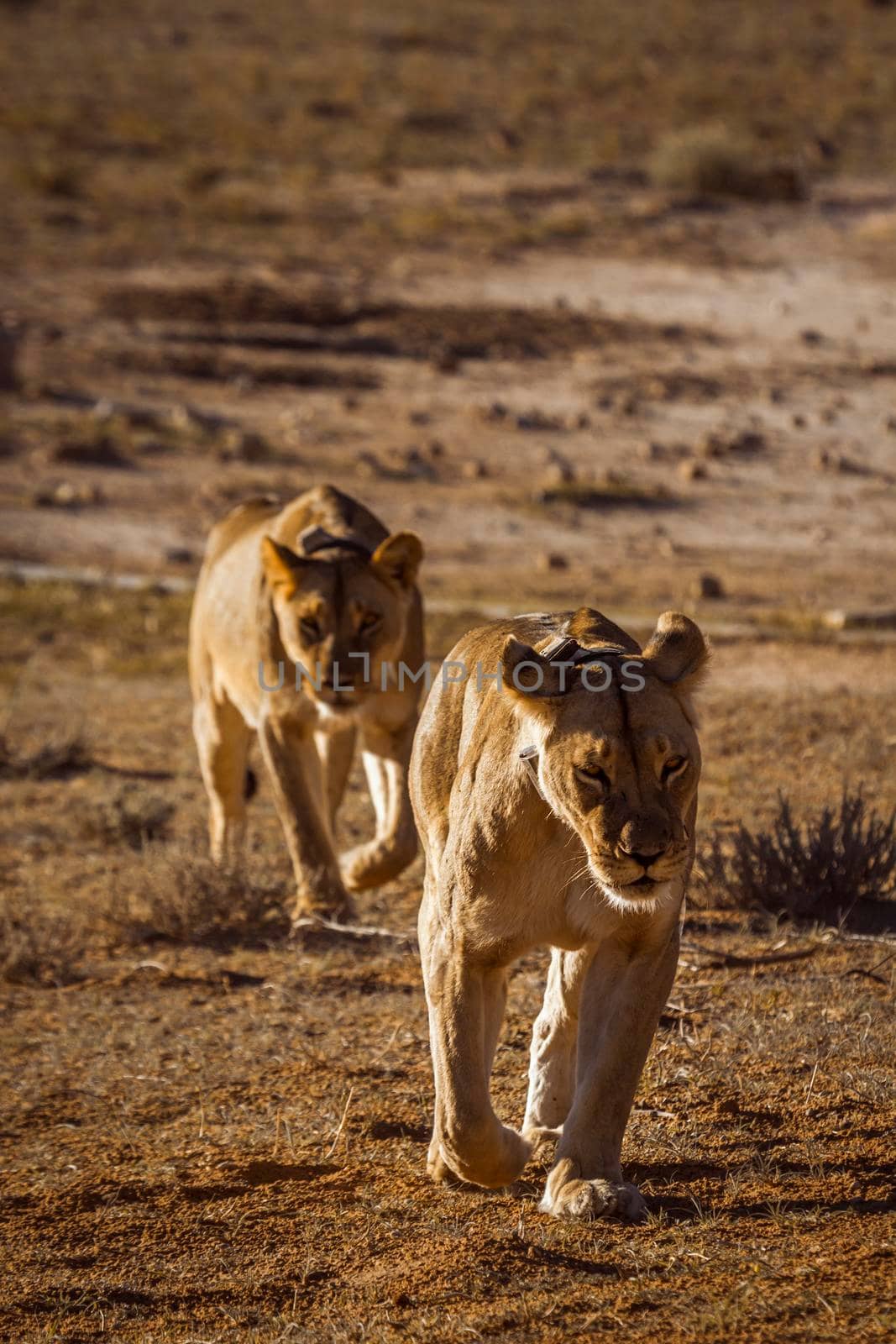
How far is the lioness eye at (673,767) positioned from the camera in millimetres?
3807

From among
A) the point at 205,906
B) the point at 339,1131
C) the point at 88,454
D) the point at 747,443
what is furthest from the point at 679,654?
the point at 88,454

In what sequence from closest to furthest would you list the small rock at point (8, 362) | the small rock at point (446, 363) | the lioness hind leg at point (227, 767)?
the lioness hind leg at point (227, 767) → the small rock at point (8, 362) → the small rock at point (446, 363)

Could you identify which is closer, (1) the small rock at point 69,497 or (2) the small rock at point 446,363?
(1) the small rock at point 69,497

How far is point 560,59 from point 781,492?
24887 mm

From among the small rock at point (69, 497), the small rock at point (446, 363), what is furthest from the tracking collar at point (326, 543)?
A: the small rock at point (446, 363)

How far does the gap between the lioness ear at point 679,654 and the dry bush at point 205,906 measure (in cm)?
373

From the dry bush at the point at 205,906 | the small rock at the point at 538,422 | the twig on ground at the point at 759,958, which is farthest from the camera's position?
the small rock at the point at 538,422

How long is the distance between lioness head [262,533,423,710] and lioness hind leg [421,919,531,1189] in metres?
2.74

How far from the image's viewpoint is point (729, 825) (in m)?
8.15

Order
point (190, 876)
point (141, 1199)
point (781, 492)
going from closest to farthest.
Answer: point (141, 1199) < point (190, 876) < point (781, 492)

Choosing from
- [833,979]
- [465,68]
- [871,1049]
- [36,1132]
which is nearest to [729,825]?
[833,979]

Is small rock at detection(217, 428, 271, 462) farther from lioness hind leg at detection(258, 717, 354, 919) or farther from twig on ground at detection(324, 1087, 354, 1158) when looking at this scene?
twig on ground at detection(324, 1087, 354, 1158)

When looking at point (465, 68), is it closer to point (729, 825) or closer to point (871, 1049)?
point (729, 825)

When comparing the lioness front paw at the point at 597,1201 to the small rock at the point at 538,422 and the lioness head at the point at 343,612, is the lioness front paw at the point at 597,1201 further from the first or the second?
the small rock at the point at 538,422
